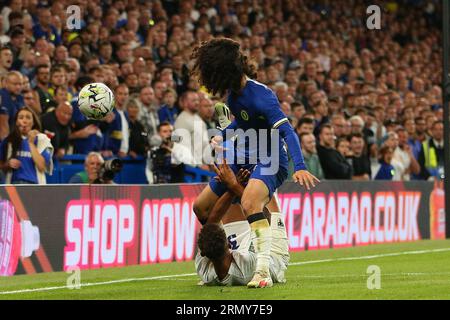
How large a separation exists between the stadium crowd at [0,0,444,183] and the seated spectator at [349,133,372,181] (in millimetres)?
25

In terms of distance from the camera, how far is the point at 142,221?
44.2 feet

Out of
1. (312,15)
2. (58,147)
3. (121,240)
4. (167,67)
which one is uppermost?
(312,15)

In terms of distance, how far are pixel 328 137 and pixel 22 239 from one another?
696cm

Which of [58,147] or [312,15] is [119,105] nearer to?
[58,147]

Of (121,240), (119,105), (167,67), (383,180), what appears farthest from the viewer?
(383,180)

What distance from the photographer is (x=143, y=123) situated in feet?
50.1

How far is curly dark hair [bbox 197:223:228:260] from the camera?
8.75 meters

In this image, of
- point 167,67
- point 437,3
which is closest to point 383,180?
point 167,67

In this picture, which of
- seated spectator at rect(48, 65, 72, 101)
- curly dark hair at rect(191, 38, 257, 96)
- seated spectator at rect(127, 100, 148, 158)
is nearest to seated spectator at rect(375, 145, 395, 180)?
seated spectator at rect(127, 100, 148, 158)

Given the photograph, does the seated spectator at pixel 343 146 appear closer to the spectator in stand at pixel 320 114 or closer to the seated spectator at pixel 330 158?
the seated spectator at pixel 330 158

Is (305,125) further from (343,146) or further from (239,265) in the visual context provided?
(239,265)

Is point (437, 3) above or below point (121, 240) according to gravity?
above

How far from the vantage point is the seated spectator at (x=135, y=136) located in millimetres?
14906

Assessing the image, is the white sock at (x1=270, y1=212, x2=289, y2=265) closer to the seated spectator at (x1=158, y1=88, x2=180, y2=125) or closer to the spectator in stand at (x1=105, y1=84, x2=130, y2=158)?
the spectator in stand at (x1=105, y1=84, x2=130, y2=158)
